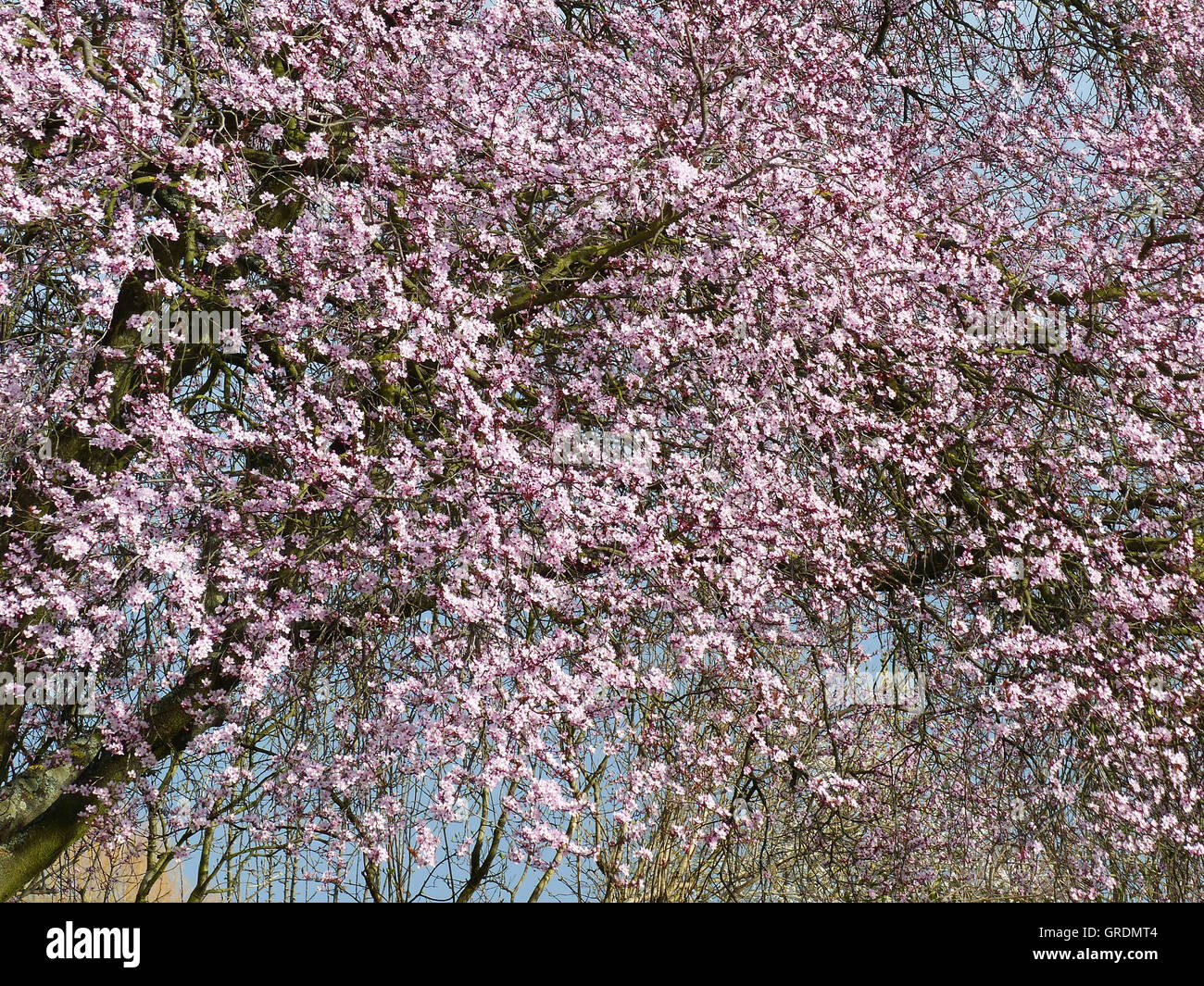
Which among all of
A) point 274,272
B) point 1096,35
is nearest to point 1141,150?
point 1096,35

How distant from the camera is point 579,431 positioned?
21.2 feet

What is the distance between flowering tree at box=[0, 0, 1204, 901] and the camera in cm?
570

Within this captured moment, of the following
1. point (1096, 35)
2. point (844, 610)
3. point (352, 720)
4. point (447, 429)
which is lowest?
point (352, 720)

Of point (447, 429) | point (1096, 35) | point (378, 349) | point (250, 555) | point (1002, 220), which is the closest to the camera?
point (250, 555)

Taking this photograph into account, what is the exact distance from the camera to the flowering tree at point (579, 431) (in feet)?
18.7

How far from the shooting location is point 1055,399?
7.47 metres

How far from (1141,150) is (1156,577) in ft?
9.05

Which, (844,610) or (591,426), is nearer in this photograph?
(591,426)

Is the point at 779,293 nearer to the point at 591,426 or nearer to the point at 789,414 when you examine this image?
the point at 789,414

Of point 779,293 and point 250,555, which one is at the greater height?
point 779,293

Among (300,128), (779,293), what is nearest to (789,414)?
(779,293)

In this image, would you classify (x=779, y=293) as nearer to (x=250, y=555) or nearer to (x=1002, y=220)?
(x=1002, y=220)

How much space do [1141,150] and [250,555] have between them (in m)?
6.03

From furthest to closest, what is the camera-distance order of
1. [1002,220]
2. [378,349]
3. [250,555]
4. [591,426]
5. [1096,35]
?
[1096,35] < [1002,220] < [591,426] < [378,349] < [250,555]
